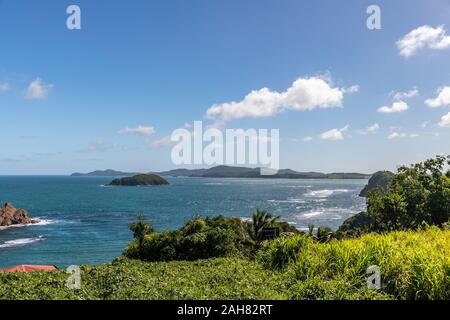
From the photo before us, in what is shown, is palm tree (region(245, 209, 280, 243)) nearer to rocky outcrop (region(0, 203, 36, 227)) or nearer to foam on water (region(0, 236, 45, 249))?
foam on water (region(0, 236, 45, 249))

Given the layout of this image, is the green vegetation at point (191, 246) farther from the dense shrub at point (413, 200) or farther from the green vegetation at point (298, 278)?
the green vegetation at point (298, 278)

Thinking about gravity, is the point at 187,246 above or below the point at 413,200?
below

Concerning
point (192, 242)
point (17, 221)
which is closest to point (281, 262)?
point (192, 242)

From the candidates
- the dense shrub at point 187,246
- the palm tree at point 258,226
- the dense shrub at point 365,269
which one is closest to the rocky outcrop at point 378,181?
the palm tree at point 258,226

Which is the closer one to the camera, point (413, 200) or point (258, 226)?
point (413, 200)

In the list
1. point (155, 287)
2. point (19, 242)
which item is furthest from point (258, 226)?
point (19, 242)

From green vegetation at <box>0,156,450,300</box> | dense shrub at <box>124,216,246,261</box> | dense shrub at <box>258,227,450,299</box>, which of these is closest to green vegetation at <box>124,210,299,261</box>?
dense shrub at <box>124,216,246,261</box>

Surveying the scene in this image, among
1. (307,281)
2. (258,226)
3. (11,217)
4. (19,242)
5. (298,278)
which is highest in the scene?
(307,281)

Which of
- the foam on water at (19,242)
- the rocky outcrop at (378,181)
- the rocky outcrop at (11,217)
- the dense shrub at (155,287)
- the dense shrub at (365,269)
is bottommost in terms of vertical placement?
the foam on water at (19,242)

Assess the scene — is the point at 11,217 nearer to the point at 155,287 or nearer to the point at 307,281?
the point at 155,287

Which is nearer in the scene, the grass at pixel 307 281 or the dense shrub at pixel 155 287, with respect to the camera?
the grass at pixel 307 281
